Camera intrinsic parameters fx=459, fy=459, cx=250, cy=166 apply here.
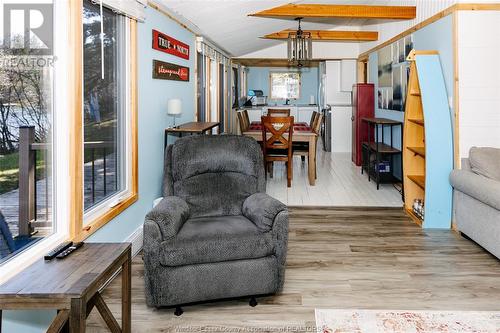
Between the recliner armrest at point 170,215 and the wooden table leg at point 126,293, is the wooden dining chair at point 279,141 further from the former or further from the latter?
the wooden table leg at point 126,293

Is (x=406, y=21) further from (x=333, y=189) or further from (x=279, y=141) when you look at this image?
(x=333, y=189)

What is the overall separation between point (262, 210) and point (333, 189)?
371 centimetres

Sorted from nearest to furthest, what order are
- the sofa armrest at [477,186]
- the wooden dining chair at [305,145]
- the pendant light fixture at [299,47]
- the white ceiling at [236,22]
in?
the sofa armrest at [477,186]
the white ceiling at [236,22]
the pendant light fixture at [299,47]
the wooden dining chair at [305,145]

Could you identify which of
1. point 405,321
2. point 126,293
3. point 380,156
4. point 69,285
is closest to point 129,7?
point 126,293

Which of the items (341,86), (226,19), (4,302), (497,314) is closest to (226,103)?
(341,86)

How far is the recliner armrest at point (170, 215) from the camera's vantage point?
8.29 feet

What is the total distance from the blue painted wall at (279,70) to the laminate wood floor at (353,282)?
10685mm

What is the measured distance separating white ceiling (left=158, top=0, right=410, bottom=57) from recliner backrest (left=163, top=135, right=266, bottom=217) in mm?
1642

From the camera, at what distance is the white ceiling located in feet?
15.3

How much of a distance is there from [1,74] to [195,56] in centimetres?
430

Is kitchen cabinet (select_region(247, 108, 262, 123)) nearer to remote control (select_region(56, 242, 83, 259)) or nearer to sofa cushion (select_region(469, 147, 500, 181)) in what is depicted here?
sofa cushion (select_region(469, 147, 500, 181))

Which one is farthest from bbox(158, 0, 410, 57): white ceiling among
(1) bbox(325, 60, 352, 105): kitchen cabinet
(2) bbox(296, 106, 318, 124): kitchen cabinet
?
(2) bbox(296, 106, 318, 124): kitchen cabinet

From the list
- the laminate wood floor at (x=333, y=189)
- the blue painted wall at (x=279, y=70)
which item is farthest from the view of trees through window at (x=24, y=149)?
the blue painted wall at (x=279, y=70)

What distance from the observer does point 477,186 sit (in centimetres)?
362
